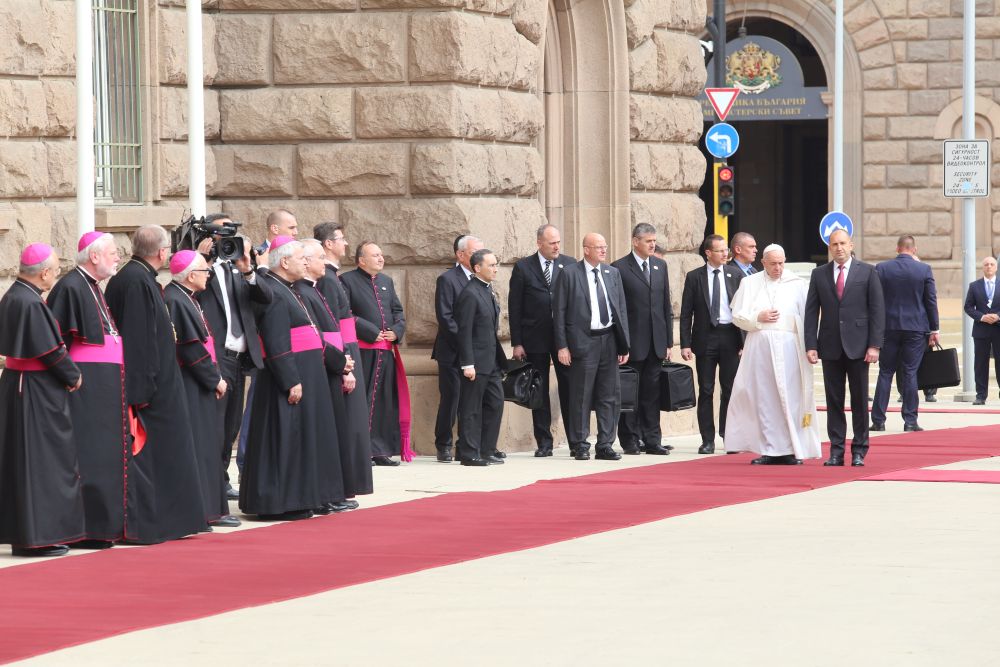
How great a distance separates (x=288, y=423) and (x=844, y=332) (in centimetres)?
487

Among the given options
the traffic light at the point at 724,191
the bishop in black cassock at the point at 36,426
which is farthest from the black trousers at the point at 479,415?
the traffic light at the point at 724,191

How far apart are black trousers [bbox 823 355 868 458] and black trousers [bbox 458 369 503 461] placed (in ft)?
8.44

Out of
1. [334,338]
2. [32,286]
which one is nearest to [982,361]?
[334,338]

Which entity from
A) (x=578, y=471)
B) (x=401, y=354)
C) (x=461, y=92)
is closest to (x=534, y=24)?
(x=461, y=92)

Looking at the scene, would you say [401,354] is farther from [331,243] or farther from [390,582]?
→ [390,582]

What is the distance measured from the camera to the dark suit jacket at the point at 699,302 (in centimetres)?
1709

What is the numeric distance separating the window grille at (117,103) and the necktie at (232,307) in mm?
2775

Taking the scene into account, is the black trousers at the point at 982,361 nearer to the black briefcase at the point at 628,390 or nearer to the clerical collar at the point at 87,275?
the black briefcase at the point at 628,390

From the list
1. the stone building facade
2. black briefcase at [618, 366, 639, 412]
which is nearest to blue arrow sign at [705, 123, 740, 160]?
the stone building facade

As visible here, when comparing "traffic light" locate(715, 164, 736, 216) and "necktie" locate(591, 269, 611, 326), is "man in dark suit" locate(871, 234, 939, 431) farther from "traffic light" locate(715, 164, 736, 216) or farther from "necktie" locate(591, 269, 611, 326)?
"traffic light" locate(715, 164, 736, 216)

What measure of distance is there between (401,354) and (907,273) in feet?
19.1

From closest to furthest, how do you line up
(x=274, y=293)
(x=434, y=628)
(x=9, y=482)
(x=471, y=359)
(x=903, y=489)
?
1. (x=434, y=628)
2. (x=9, y=482)
3. (x=274, y=293)
4. (x=903, y=489)
5. (x=471, y=359)

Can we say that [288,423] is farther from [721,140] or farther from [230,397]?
[721,140]

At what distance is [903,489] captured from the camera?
13.4 m
